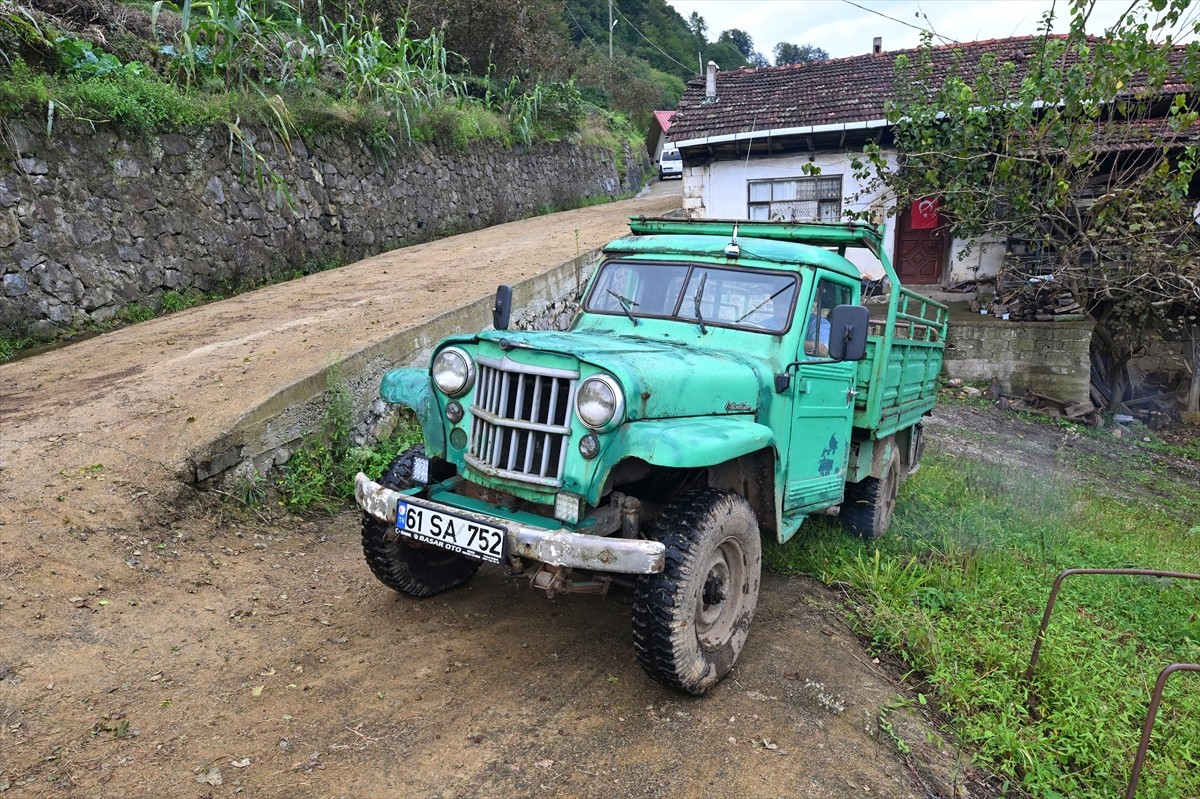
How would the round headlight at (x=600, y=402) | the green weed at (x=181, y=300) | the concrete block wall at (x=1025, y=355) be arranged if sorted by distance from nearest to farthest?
the round headlight at (x=600, y=402) → the green weed at (x=181, y=300) → the concrete block wall at (x=1025, y=355)

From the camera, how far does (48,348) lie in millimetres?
7348

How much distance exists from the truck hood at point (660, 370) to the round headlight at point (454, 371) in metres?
0.12

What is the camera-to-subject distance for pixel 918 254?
53.7 feet

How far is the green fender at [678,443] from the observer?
3.18 m

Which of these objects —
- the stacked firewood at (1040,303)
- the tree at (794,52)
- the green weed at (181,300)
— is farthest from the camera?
the tree at (794,52)

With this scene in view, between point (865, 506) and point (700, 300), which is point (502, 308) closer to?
point (700, 300)

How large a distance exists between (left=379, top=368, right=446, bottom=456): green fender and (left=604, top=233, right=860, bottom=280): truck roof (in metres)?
1.66

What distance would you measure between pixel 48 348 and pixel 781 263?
6943mm

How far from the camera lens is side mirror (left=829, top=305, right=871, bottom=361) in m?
3.99

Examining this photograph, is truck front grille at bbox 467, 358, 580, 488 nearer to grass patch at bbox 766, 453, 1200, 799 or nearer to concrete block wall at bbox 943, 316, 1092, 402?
grass patch at bbox 766, 453, 1200, 799

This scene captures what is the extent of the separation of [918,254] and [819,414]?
13.4 m

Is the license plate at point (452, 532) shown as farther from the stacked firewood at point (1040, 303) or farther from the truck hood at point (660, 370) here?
the stacked firewood at point (1040, 303)

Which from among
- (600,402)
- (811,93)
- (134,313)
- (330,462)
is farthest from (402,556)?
(811,93)

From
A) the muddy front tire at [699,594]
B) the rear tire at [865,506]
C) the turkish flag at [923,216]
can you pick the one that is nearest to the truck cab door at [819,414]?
the muddy front tire at [699,594]
